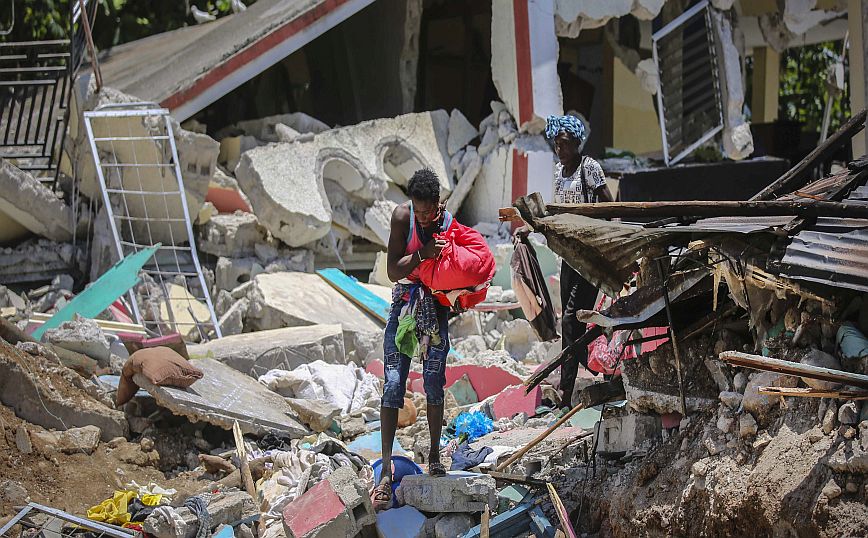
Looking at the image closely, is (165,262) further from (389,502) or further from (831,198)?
(831,198)

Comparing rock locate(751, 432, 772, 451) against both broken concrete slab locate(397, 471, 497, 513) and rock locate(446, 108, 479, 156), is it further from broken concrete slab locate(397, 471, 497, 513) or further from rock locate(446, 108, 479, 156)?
rock locate(446, 108, 479, 156)

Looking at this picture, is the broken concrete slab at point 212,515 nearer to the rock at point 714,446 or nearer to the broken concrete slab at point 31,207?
the rock at point 714,446

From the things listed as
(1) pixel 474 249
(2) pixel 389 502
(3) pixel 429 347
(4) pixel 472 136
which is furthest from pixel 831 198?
(4) pixel 472 136

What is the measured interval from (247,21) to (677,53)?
514cm

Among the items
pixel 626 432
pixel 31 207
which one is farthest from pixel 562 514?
pixel 31 207

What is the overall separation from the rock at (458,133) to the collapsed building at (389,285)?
0.04m

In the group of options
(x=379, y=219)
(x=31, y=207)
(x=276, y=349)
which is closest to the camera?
(x=276, y=349)

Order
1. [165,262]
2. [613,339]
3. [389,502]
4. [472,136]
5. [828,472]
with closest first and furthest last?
[828,472]
[389,502]
[613,339]
[165,262]
[472,136]

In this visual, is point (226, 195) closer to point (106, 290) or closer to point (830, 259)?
point (106, 290)

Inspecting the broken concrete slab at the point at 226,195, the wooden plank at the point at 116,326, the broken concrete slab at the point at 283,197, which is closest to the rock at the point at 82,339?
the wooden plank at the point at 116,326

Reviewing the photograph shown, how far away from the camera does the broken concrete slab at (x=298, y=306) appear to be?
29.6ft

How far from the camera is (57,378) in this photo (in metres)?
6.70

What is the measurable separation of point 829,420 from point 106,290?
6.75 metres

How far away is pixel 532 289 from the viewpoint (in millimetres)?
6199
